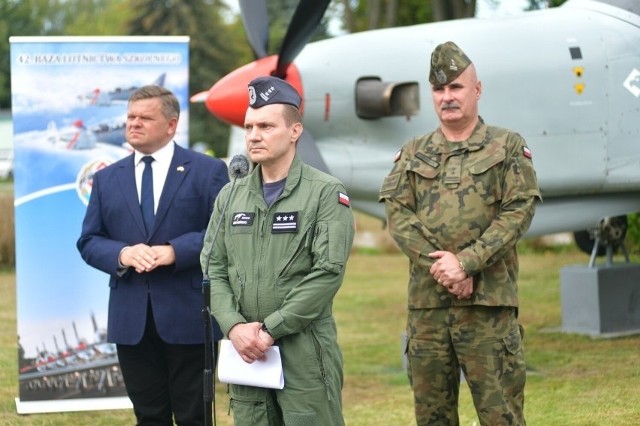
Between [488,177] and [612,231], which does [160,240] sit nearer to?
[488,177]

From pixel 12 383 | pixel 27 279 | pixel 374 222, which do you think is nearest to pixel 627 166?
pixel 27 279

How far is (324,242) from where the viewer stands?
12.5ft

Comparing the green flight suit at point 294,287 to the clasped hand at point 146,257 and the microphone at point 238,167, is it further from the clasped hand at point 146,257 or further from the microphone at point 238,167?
the clasped hand at point 146,257

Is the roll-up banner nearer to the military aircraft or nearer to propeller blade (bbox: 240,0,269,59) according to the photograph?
the military aircraft

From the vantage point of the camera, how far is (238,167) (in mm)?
3936

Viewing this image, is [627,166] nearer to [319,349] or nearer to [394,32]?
[394,32]

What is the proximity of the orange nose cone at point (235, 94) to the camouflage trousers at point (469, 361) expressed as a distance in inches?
140

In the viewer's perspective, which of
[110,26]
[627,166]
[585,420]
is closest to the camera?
[585,420]

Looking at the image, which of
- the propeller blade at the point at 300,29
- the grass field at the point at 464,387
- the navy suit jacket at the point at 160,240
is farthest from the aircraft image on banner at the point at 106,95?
the grass field at the point at 464,387

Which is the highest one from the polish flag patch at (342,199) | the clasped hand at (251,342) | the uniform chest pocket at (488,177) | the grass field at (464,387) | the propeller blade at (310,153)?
the propeller blade at (310,153)

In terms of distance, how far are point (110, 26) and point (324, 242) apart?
268 ft

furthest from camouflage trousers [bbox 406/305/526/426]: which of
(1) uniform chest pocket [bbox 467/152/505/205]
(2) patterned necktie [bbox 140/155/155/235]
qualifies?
(2) patterned necktie [bbox 140/155/155/235]

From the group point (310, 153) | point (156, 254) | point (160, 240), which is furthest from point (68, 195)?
point (156, 254)

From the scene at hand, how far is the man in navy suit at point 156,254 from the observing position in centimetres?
495
